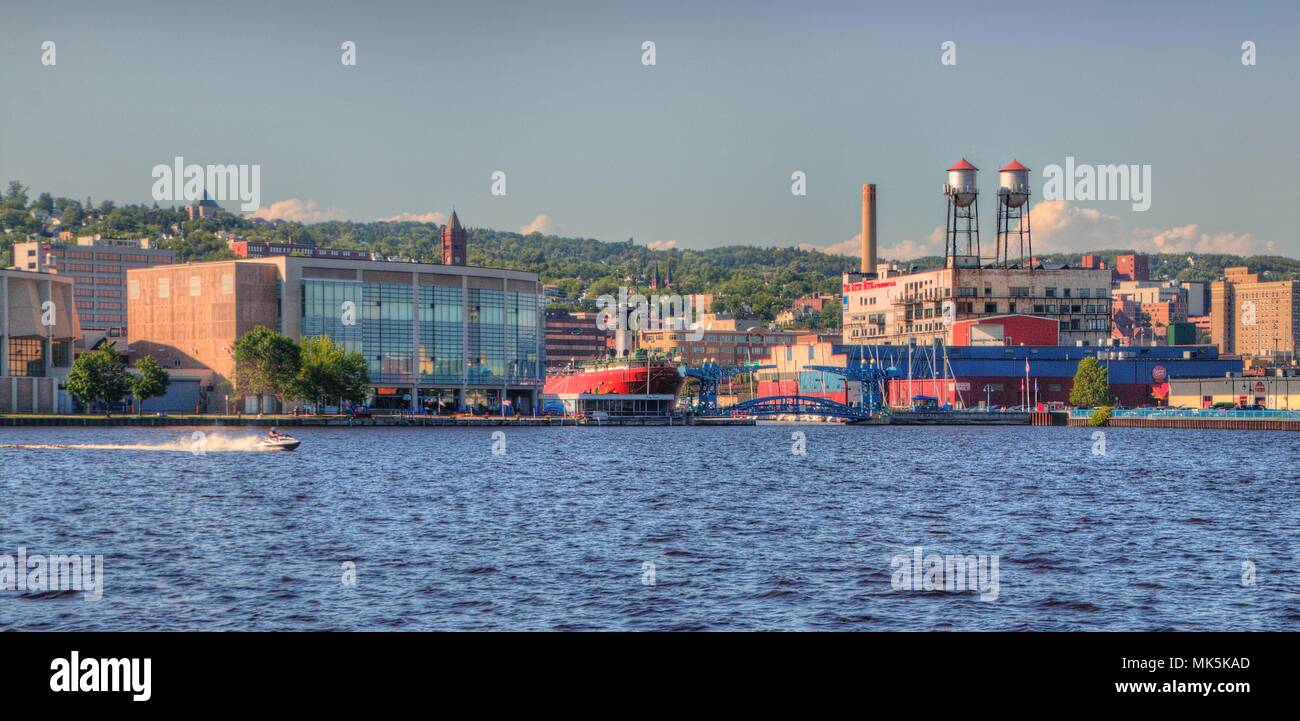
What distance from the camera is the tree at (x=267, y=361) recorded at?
500 feet

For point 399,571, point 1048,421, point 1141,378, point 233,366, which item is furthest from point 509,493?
point 1141,378

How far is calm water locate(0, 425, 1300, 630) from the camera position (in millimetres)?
28547

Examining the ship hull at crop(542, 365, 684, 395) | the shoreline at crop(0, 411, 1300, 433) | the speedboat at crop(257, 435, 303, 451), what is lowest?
the shoreline at crop(0, 411, 1300, 433)

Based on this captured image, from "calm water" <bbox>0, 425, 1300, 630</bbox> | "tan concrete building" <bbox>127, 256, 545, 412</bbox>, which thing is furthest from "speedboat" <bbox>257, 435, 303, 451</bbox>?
"tan concrete building" <bbox>127, 256, 545, 412</bbox>

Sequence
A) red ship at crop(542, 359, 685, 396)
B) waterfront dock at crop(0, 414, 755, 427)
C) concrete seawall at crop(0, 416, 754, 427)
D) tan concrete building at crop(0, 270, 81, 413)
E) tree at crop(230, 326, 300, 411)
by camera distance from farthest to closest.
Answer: red ship at crop(542, 359, 685, 396)
tan concrete building at crop(0, 270, 81, 413)
tree at crop(230, 326, 300, 411)
waterfront dock at crop(0, 414, 755, 427)
concrete seawall at crop(0, 416, 754, 427)

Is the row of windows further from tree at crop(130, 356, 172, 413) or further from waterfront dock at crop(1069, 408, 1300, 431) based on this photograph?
waterfront dock at crop(1069, 408, 1300, 431)

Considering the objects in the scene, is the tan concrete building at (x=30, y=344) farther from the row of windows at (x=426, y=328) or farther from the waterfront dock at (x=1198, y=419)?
the waterfront dock at (x=1198, y=419)

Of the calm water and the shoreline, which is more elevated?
the calm water

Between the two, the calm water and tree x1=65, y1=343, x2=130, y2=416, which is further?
tree x1=65, y1=343, x2=130, y2=416

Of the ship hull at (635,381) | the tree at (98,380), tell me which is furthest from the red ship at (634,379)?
the tree at (98,380)

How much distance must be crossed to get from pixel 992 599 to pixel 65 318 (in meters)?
161

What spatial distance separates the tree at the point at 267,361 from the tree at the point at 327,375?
124cm

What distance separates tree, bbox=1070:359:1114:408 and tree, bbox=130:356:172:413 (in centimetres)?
11033

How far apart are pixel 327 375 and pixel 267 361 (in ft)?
21.8
